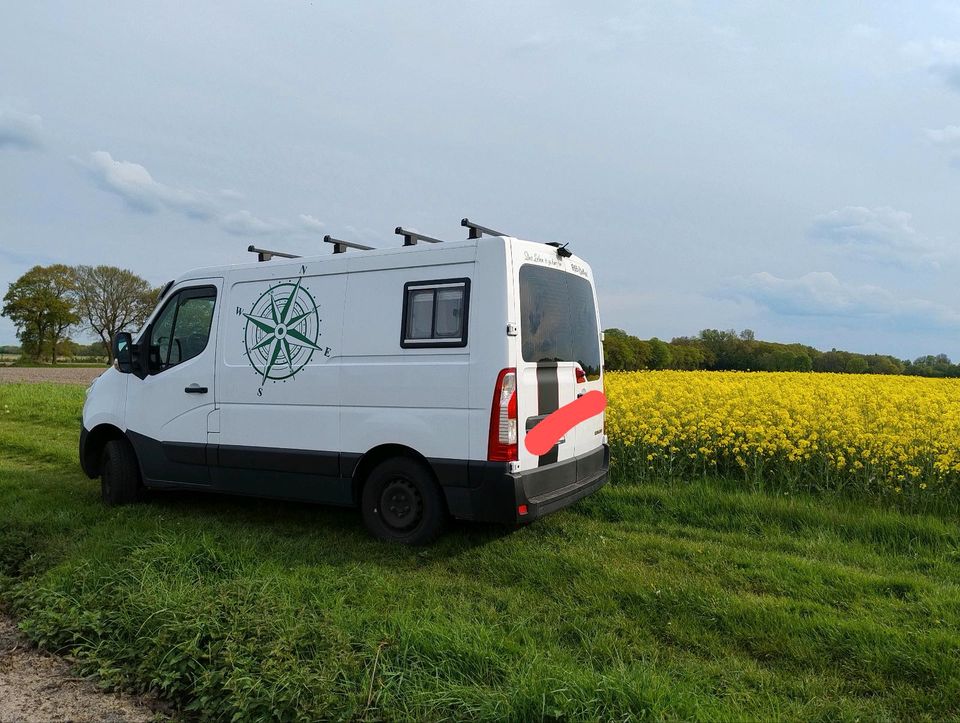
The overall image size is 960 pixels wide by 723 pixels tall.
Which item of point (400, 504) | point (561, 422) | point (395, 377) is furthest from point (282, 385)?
point (561, 422)

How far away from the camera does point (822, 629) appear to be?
3.99m

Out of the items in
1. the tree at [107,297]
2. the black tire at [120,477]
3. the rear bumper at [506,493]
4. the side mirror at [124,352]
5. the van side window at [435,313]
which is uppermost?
the tree at [107,297]

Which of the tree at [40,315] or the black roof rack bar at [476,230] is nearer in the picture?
the black roof rack bar at [476,230]

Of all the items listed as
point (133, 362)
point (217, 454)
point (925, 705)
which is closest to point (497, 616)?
point (925, 705)

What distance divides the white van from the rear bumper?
1 centimetres

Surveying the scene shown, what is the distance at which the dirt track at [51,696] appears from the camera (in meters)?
3.55

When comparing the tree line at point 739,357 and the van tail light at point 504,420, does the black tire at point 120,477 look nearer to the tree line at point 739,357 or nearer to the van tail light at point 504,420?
the van tail light at point 504,420

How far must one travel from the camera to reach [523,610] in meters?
4.35

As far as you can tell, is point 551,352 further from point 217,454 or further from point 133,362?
point 133,362

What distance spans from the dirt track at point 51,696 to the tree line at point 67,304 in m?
48.4

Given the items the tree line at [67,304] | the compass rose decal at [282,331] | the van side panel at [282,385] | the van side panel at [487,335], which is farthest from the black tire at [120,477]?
the tree line at [67,304]

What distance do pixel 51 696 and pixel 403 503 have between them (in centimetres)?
258

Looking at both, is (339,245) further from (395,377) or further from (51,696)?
(51,696)

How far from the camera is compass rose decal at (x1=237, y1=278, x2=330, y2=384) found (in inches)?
236
